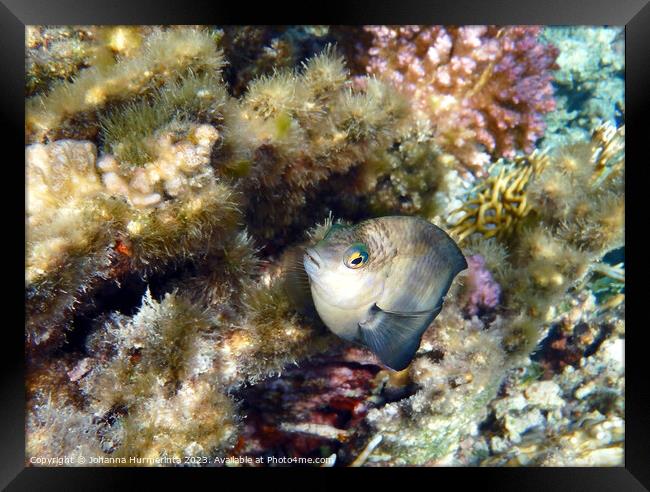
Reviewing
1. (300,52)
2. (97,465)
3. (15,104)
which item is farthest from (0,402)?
(300,52)

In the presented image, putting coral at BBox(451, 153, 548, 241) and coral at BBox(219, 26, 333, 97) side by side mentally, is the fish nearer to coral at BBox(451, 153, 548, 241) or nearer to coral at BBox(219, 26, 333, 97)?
coral at BBox(451, 153, 548, 241)

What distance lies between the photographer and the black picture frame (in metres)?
1.97

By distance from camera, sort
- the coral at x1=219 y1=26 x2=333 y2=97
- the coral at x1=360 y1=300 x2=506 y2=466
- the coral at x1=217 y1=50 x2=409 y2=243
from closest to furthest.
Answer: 1. the coral at x1=217 y1=50 x2=409 y2=243
2. the coral at x1=360 y1=300 x2=506 y2=466
3. the coral at x1=219 y1=26 x2=333 y2=97

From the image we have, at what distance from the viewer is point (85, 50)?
2.37 m

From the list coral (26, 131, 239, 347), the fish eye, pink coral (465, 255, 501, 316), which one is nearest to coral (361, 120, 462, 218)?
pink coral (465, 255, 501, 316)

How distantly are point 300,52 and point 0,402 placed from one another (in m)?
2.92

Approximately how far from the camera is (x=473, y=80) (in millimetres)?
3105

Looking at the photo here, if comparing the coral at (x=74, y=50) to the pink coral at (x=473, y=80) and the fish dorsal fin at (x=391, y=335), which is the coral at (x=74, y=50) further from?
the fish dorsal fin at (x=391, y=335)

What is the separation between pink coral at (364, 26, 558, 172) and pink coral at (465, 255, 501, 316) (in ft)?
3.41

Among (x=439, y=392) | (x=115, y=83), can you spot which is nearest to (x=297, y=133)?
(x=115, y=83)

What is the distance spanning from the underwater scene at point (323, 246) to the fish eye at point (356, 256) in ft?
0.04

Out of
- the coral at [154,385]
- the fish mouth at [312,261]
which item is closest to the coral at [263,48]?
the fish mouth at [312,261]
